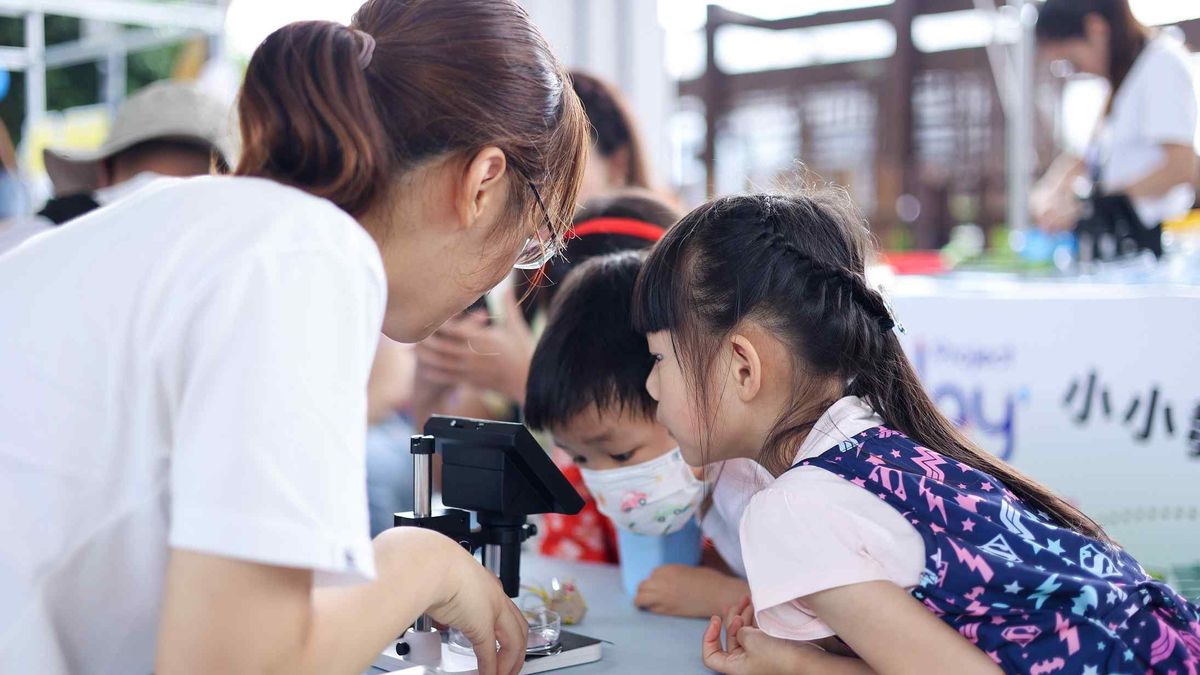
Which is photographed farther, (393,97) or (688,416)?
(688,416)

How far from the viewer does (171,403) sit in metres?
0.75

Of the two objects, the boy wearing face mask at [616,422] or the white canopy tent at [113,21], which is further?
the white canopy tent at [113,21]

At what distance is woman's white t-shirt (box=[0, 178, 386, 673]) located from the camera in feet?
2.27

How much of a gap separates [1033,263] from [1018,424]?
0.91m

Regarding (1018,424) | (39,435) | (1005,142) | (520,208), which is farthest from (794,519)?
(1005,142)

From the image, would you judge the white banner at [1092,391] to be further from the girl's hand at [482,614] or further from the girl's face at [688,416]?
the girl's hand at [482,614]

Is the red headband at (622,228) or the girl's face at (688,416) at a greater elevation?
the red headband at (622,228)

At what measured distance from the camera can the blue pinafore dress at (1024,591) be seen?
1.01 metres

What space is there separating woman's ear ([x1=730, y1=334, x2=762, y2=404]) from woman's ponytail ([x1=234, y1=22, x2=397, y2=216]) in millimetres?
457

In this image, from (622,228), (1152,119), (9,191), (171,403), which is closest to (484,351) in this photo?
(622,228)

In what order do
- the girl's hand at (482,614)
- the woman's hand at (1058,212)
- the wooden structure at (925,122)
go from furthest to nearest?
the wooden structure at (925,122) → the woman's hand at (1058,212) → the girl's hand at (482,614)

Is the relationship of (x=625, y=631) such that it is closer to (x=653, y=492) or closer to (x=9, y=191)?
(x=653, y=492)

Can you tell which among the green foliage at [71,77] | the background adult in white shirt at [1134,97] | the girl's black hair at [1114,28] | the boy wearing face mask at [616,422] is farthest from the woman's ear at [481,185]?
the green foliage at [71,77]

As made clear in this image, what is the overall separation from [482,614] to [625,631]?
38 centimetres
